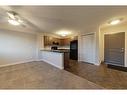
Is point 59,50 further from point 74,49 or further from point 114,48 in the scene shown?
point 114,48

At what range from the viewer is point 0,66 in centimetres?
509

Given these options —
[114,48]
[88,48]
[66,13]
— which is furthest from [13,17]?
[114,48]

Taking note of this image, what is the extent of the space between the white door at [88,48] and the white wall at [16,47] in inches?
140

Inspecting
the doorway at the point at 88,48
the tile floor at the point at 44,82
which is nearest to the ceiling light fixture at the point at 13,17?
the tile floor at the point at 44,82

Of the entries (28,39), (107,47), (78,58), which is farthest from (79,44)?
(28,39)

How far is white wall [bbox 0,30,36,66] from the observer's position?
526 centimetres

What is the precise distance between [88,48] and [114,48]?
1465mm

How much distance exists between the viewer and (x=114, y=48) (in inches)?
218

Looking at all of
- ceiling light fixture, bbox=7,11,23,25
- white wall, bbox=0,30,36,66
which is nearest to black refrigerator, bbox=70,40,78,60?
white wall, bbox=0,30,36,66

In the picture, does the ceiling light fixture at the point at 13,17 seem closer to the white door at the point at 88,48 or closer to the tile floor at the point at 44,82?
the tile floor at the point at 44,82

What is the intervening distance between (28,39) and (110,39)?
527cm

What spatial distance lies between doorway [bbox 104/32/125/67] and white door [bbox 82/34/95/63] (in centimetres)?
95

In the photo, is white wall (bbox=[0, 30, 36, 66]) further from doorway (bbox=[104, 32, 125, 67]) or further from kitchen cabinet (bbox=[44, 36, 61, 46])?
doorway (bbox=[104, 32, 125, 67])
